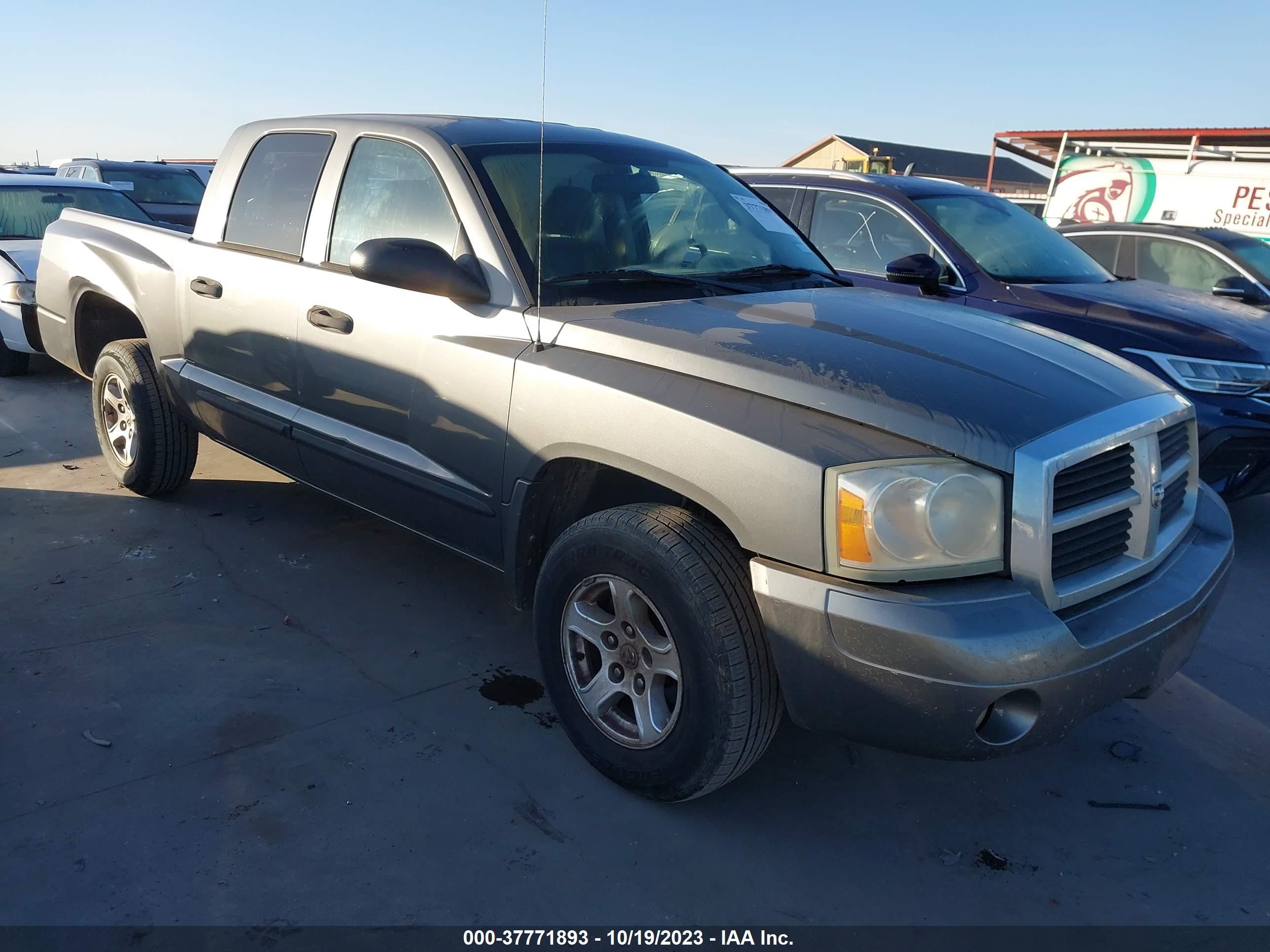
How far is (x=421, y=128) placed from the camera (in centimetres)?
345

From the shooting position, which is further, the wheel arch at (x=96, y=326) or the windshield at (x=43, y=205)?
the windshield at (x=43, y=205)

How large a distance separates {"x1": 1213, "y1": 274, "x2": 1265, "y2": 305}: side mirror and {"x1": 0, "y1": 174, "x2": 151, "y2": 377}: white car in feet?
24.3

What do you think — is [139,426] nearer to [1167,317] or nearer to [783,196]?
[783,196]

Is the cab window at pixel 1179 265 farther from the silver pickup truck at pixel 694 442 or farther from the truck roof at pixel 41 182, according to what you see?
the truck roof at pixel 41 182

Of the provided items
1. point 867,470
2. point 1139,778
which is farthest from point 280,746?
point 1139,778

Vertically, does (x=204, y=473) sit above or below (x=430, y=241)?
below

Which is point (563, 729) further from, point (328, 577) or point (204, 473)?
point (204, 473)

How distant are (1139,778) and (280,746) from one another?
102 inches

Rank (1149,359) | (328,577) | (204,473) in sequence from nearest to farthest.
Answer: (328,577) → (1149,359) → (204,473)

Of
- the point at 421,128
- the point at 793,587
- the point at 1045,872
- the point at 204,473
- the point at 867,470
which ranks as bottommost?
the point at 1045,872

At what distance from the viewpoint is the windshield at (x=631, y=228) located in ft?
10.3

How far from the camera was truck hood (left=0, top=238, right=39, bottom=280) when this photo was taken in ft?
24.1

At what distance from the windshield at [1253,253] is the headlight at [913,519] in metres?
6.43

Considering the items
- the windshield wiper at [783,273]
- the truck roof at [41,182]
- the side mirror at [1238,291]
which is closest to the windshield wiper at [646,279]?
the windshield wiper at [783,273]
